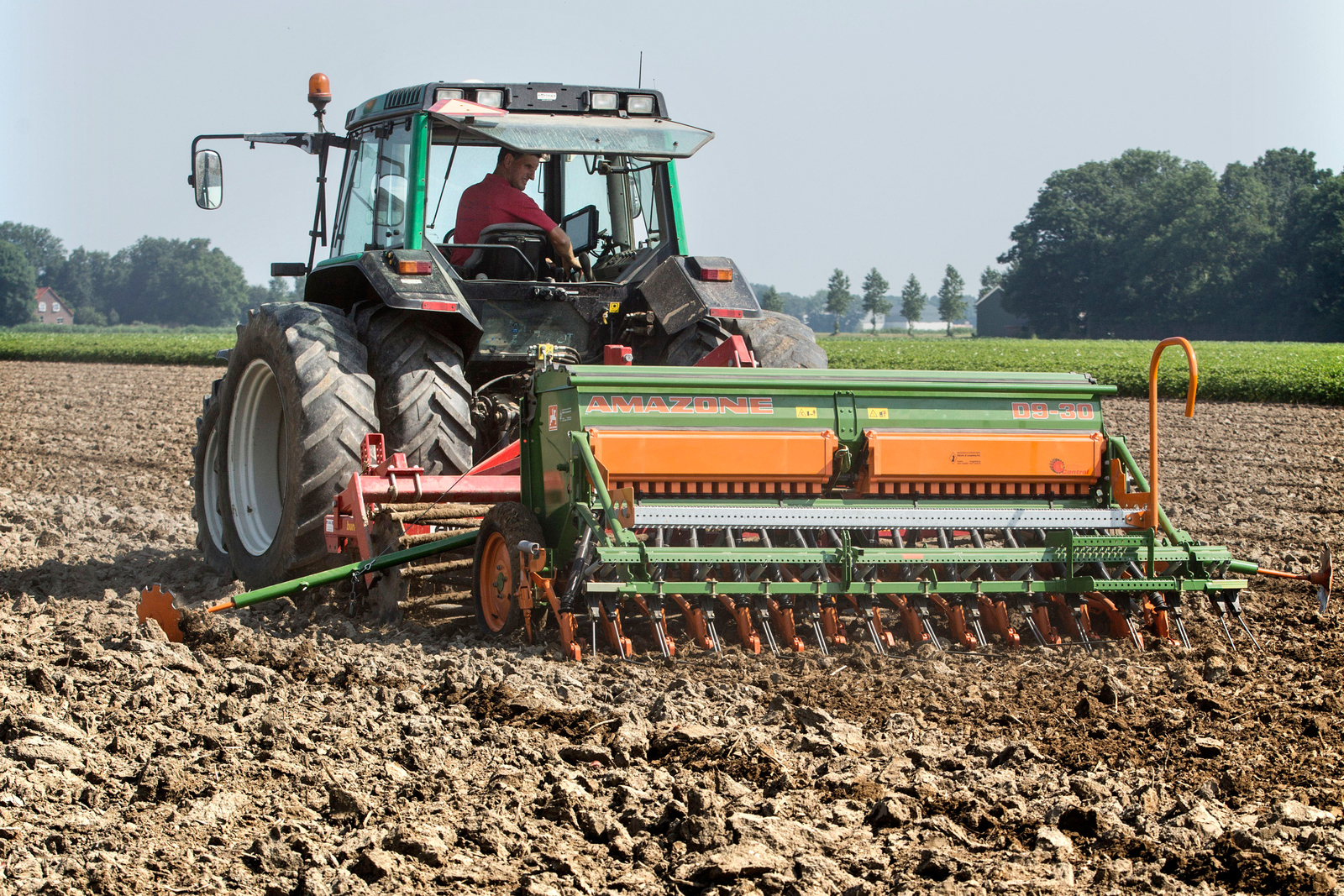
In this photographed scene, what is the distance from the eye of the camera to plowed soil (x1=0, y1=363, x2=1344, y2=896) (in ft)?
9.10

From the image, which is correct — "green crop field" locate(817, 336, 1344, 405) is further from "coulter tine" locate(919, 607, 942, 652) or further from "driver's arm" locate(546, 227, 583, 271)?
"coulter tine" locate(919, 607, 942, 652)

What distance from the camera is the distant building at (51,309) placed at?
103 m

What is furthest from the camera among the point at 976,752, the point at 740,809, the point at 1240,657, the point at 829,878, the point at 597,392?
the point at 597,392

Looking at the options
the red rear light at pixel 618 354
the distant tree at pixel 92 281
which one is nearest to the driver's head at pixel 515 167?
the red rear light at pixel 618 354

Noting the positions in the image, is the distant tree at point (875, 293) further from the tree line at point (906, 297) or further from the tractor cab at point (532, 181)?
the tractor cab at point (532, 181)

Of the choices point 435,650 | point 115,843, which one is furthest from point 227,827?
point 435,650

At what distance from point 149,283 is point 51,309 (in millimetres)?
8261

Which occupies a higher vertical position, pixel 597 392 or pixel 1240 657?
pixel 597 392

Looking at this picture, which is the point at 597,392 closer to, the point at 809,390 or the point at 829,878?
the point at 809,390

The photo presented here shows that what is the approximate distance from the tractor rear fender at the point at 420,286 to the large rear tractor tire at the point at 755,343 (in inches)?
39.5

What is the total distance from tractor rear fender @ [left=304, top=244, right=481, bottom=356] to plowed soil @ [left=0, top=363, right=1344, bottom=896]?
1.33 metres

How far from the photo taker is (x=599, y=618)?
467 centimetres

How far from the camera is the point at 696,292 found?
6082 millimetres

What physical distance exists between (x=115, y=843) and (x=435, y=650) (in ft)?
6.21
